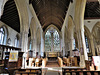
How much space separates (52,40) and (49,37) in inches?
41.4

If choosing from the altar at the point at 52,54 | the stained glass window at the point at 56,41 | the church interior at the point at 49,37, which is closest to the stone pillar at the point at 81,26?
the church interior at the point at 49,37

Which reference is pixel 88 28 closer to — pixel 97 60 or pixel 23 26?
pixel 97 60

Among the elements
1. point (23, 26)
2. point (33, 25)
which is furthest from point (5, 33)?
point (23, 26)

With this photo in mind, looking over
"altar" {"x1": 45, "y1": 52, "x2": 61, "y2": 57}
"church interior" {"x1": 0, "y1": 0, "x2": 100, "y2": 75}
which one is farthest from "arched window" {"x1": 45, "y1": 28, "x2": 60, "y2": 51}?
"altar" {"x1": 45, "y1": 52, "x2": 61, "y2": 57}

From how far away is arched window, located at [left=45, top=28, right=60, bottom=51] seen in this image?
54.4ft

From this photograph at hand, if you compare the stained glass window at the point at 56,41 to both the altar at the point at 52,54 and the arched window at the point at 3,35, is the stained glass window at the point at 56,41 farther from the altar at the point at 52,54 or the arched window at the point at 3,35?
the arched window at the point at 3,35

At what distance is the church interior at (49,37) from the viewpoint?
389 centimetres

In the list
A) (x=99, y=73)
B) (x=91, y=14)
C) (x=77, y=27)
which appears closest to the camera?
(x=99, y=73)

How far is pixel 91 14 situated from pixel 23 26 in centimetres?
869

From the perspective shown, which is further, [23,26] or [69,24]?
[69,24]

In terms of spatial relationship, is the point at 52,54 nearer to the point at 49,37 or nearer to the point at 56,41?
the point at 56,41

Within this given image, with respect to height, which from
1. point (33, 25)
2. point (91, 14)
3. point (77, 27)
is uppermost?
point (91, 14)

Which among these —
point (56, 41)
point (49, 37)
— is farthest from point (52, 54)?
point (49, 37)

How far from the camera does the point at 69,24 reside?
10.3 m
